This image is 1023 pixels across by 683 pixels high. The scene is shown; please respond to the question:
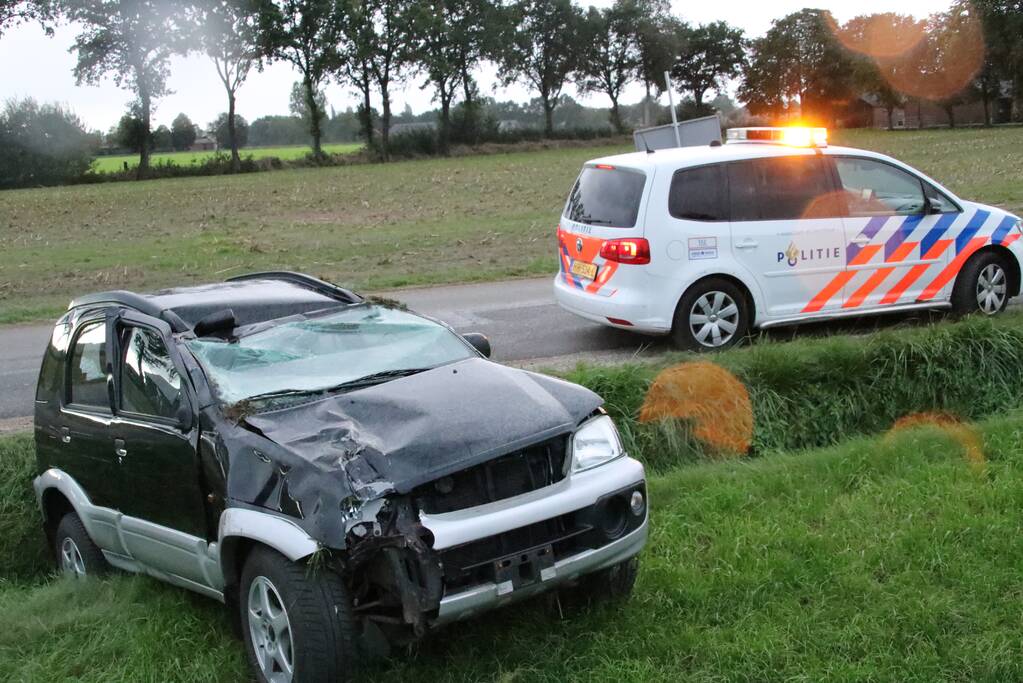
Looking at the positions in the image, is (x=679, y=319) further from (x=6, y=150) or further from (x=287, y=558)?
(x=6, y=150)

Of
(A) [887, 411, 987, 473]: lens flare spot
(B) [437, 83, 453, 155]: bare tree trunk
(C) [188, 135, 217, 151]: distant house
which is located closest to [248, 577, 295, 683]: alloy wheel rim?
(A) [887, 411, 987, 473]: lens flare spot

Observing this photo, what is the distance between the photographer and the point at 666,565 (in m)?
5.30

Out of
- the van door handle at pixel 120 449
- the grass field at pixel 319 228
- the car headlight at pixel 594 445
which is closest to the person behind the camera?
the car headlight at pixel 594 445

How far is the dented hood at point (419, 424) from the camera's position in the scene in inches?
163

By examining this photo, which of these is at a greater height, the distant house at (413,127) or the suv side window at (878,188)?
the distant house at (413,127)

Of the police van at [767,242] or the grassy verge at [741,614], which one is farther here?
the police van at [767,242]

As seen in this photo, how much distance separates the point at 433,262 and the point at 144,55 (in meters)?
57.1

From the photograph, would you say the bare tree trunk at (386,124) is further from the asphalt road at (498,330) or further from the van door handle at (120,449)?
the van door handle at (120,449)

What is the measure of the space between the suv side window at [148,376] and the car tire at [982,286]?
25.8 feet

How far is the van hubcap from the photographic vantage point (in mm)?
9750

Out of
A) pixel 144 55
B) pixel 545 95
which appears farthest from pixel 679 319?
pixel 545 95

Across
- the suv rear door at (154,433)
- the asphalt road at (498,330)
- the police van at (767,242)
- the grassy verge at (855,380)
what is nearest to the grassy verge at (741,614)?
the suv rear door at (154,433)

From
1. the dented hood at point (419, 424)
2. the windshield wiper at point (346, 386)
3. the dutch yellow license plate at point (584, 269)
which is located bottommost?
Result: the dented hood at point (419, 424)

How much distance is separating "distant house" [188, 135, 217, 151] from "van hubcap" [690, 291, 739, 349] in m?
67.6
